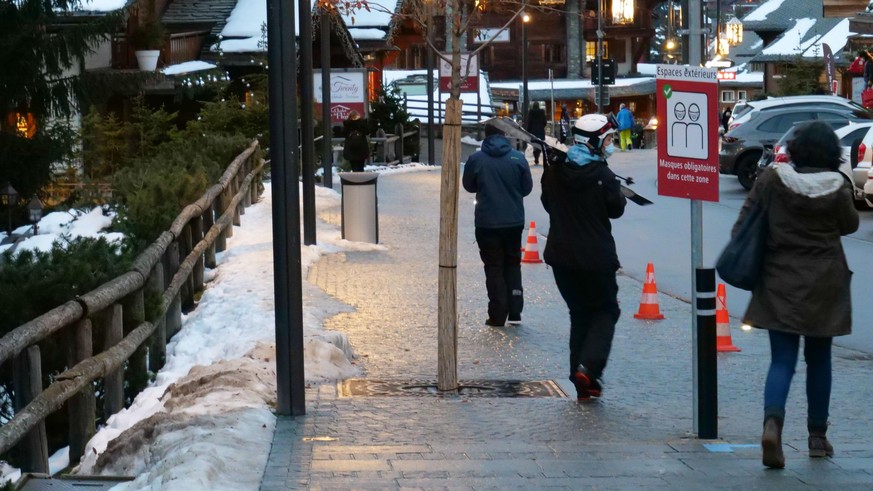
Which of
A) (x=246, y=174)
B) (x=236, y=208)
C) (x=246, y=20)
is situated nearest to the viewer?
(x=236, y=208)

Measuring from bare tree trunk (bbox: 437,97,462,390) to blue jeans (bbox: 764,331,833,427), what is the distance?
2.47 meters

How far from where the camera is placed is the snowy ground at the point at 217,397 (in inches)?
243

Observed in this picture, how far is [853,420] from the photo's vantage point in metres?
8.09

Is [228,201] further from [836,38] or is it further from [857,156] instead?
[836,38]

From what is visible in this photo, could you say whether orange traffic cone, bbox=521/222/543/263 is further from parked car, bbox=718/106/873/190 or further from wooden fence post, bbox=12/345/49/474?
parked car, bbox=718/106/873/190

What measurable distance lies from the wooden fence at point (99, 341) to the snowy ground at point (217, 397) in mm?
166

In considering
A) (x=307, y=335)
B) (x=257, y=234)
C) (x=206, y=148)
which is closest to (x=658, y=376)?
(x=307, y=335)

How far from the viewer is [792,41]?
67.1 meters

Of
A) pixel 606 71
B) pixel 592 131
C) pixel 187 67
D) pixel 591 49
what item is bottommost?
pixel 592 131

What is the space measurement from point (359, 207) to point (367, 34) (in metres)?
27.0

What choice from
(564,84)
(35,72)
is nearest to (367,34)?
(35,72)

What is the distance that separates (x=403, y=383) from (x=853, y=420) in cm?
295

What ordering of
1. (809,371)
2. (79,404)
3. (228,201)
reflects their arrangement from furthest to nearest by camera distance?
1. (228,201)
2. (79,404)
3. (809,371)

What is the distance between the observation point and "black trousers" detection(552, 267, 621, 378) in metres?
8.55
